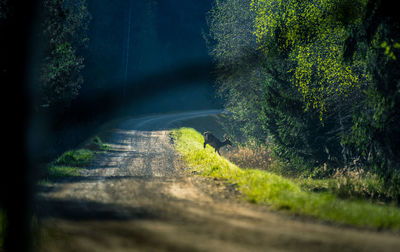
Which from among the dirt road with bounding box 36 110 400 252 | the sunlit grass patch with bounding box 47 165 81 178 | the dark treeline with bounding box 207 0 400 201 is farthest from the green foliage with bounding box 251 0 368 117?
the sunlit grass patch with bounding box 47 165 81 178

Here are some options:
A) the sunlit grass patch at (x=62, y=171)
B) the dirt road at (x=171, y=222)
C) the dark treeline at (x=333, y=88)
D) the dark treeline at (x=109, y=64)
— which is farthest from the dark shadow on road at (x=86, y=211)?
the dark treeline at (x=333, y=88)

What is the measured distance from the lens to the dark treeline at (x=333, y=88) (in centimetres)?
1138

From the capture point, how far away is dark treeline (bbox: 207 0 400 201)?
11.4 meters

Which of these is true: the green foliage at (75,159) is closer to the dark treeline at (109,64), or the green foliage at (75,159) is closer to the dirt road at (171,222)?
the dark treeline at (109,64)

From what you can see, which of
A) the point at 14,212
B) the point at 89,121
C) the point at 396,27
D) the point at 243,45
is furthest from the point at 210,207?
the point at 89,121

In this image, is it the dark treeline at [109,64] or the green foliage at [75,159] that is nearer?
the green foliage at [75,159]

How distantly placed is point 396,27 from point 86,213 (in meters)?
9.21

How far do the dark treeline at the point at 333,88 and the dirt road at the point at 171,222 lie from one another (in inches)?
194

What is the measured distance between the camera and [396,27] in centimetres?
1020

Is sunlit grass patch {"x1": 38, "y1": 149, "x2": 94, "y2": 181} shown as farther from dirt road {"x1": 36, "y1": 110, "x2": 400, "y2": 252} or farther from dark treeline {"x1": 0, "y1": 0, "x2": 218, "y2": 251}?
dirt road {"x1": 36, "y1": 110, "x2": 400, "y2": 252}

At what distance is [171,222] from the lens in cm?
662

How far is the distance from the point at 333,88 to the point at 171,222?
11146mm

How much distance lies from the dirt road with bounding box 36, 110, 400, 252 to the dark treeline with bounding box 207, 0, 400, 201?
4.93 meters

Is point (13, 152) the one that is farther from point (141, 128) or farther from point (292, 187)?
point (141, 128)
